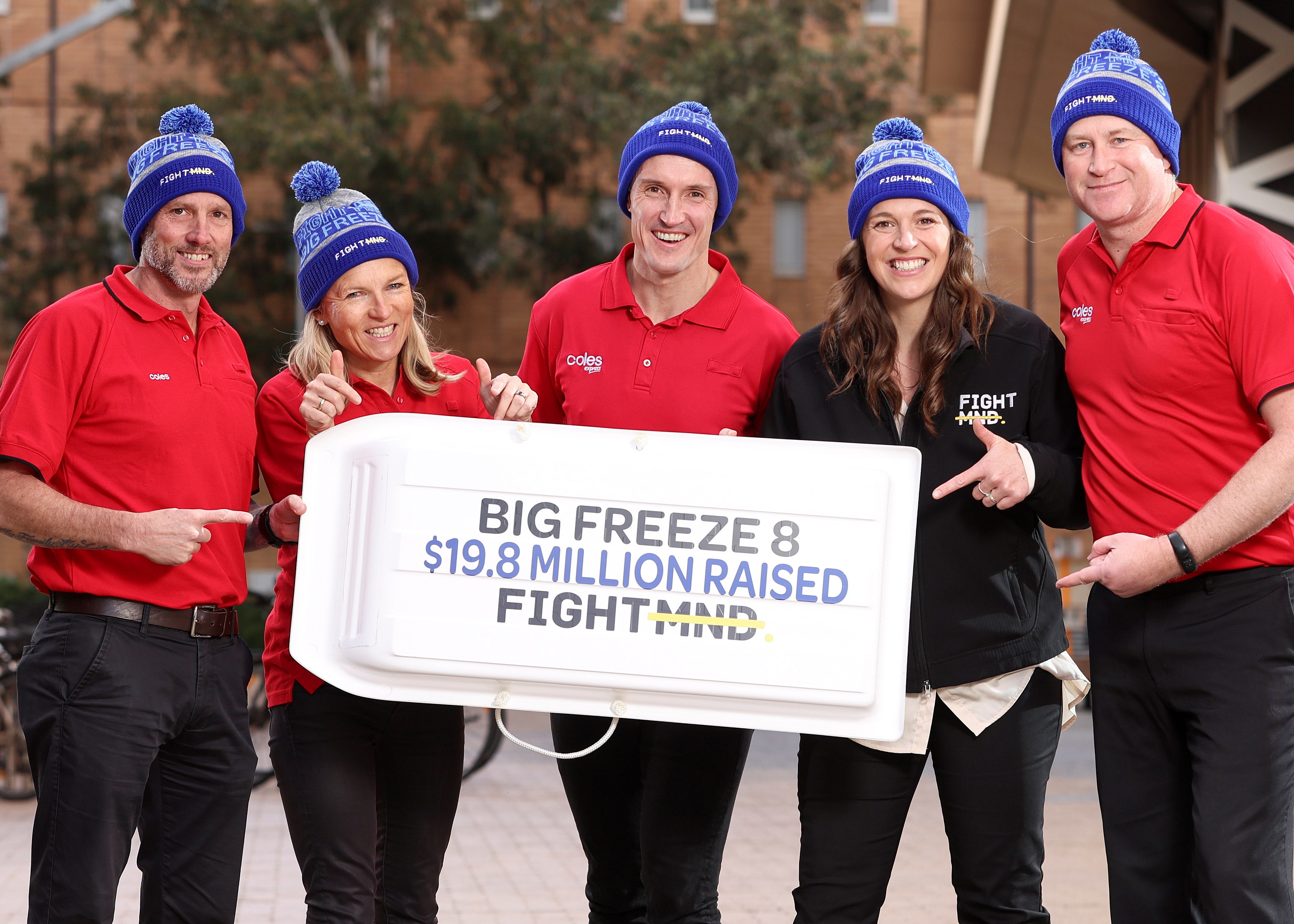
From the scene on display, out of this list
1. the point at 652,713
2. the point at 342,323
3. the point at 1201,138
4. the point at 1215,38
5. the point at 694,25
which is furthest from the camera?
the point at 694,25

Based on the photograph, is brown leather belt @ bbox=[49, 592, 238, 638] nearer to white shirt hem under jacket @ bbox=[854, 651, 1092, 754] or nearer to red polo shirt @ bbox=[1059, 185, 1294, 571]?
white shirt hem under jacket @ bbox=[854, 651, 1092, 754]

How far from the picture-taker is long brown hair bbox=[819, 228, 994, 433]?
10.4 feet

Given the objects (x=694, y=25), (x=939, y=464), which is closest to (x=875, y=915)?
(x=939, y=464)

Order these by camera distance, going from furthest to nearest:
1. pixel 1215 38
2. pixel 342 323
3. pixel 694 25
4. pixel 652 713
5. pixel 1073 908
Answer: pixel 694 25
pixel 1215 38
pixel 1073 908
pixel 342 323
pixel 652 713

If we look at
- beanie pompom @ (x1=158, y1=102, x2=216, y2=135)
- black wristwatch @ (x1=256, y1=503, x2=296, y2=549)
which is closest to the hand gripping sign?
black wristwatch @ (x1=256, y1=503, x2=296, y2=549)

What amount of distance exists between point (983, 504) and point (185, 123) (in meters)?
2.27

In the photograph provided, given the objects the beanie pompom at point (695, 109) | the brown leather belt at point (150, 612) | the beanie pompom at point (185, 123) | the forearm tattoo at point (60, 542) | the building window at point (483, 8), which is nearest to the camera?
the forearm tattoo at point (60, 542)

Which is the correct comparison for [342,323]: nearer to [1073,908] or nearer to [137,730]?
[137,730]

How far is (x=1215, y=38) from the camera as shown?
12.2m

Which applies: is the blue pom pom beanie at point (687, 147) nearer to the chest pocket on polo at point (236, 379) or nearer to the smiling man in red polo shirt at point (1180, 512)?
the smiling man in red polo shirt at point (1180, 512)

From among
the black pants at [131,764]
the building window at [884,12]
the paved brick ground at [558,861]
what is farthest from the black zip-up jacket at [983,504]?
the building window at [884,12]

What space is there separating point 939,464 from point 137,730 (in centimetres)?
197

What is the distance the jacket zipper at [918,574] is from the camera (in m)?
3.12

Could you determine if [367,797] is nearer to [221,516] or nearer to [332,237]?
[221,516]
